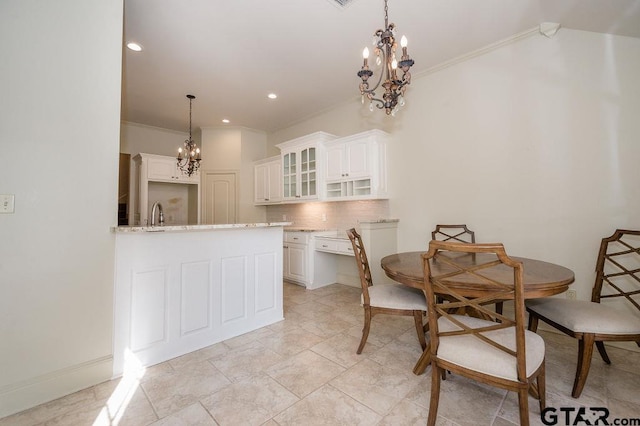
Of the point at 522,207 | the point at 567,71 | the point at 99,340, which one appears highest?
the point at 567,71

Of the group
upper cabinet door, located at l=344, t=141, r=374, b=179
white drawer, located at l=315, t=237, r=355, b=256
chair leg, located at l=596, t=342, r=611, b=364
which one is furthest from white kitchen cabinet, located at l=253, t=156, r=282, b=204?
chair leg, located at l=596, t=342, r=611, b=364

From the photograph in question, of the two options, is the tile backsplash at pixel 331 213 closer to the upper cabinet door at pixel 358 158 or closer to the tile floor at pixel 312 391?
the upper cabinet door at pixel 358 158

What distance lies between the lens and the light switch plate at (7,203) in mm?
1514

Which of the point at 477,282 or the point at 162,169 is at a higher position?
the point at 162,169

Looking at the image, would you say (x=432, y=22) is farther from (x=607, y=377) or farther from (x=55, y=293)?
(x=55, y=293)

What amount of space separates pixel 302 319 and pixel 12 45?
302 cm

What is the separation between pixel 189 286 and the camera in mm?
2180

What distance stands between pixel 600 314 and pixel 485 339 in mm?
1032

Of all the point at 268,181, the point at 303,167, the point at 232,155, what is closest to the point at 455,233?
the point at 303,167

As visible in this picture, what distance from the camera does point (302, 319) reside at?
9.41 ft

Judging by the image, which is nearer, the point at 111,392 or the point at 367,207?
the point at 111,392

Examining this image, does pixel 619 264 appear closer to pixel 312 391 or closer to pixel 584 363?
pixel 584 363

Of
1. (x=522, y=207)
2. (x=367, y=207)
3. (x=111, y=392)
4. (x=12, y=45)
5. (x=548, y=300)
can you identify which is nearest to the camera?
(x=12, y=45)

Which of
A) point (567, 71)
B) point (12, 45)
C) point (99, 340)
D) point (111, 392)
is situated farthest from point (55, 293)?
point (567, 71)
